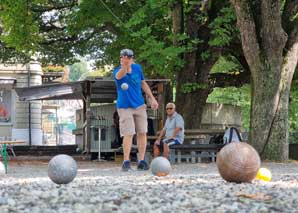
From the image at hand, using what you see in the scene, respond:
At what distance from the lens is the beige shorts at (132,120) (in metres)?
10.0

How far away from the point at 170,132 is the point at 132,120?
16.5 ft

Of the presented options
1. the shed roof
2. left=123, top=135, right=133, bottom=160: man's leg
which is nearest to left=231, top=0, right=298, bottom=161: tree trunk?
the shed roof

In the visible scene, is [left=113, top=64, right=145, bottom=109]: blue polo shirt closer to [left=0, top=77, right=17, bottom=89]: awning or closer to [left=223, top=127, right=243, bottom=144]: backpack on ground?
[left=223, top=127, right=243, bottom=144]: backpack on ground

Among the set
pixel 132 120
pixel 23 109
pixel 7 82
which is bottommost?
pixel 132 120

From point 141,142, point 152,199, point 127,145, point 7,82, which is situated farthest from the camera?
point 7,82

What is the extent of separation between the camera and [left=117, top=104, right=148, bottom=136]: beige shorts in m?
10.0

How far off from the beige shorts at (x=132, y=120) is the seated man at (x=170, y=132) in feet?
14.9

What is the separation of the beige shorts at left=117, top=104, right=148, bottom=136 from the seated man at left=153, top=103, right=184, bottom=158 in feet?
14.9

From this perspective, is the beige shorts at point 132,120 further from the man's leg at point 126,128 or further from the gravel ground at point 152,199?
the gravel ground at point 152,199

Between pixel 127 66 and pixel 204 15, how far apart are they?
9691mm

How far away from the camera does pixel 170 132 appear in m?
15.0

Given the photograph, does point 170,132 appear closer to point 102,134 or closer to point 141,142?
point 141,142

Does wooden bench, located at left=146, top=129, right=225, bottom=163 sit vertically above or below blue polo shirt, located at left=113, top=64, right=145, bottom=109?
below

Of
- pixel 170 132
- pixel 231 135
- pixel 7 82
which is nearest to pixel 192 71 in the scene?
pixel 231 135
